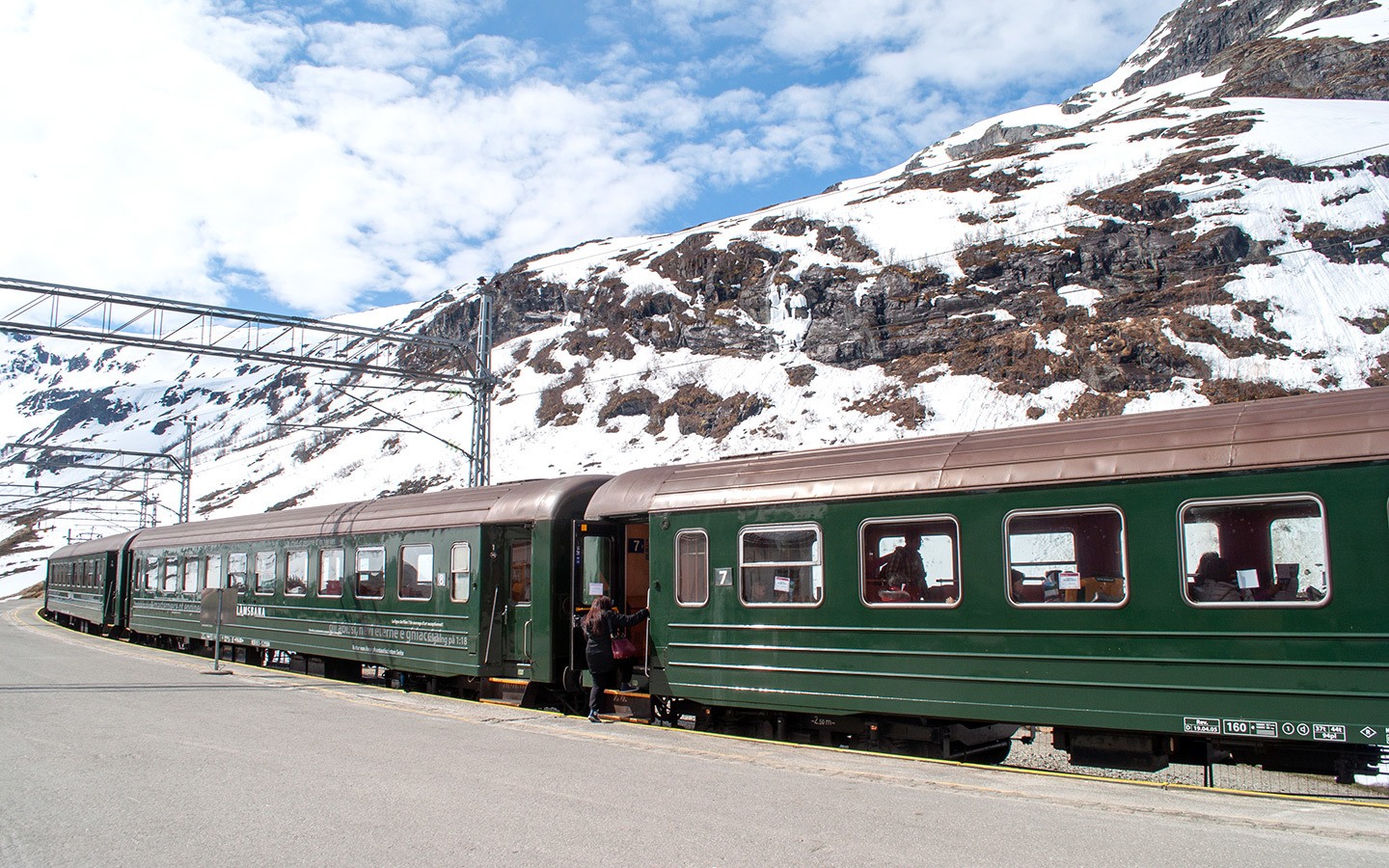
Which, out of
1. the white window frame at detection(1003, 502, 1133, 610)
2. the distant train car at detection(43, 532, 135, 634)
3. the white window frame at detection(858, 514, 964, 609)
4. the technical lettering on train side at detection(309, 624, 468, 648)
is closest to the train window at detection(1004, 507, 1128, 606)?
the white window frame at detection(1003, 502, 1133, 610)

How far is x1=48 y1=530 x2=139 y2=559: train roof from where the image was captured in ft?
87.4

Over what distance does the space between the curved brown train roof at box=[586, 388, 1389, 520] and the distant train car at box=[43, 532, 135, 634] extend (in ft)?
70.5

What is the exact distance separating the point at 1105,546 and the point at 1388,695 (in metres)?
2.04

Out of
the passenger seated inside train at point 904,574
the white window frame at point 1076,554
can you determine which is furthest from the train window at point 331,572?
the white window frame at point 1076,554

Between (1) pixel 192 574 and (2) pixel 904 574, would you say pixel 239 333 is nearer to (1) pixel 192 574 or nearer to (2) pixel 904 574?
(1) pixel 192 574

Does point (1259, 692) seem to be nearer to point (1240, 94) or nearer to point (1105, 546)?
point (1105, 546)

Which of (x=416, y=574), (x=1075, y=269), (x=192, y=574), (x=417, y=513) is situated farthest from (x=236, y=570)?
(x=1075, y=269)

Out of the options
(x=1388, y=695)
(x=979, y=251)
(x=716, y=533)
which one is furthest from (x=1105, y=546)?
(x=979, y=251)

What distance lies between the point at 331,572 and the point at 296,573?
137 cm

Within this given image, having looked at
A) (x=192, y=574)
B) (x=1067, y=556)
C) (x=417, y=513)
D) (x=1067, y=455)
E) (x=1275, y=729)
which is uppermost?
(x=1067, y=455)

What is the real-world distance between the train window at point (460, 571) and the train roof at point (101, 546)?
16.3 m

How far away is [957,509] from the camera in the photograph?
8.67m

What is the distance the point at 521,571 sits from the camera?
1315 centimetres

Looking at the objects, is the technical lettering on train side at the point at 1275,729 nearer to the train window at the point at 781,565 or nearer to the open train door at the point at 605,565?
the train window at the point at 781,565
